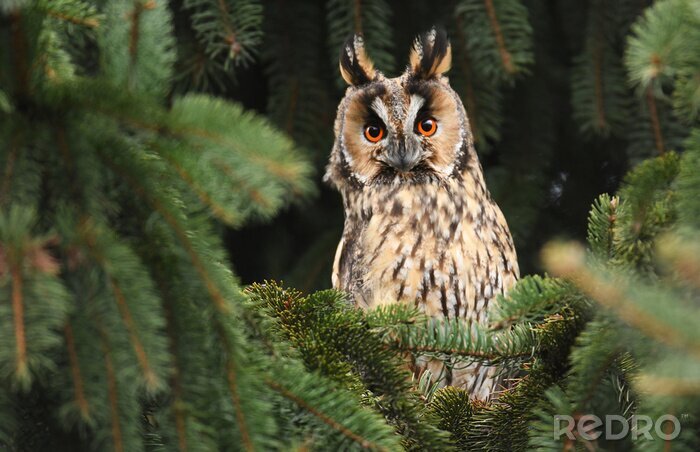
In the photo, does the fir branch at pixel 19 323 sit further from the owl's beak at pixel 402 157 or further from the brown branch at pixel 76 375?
the owl's beak at pixel 402 157

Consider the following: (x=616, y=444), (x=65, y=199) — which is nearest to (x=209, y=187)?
(x=65, y=199)

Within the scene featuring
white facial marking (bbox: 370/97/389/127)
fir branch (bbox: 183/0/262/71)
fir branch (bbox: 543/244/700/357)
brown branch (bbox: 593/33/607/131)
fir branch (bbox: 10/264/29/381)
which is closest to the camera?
fir branch (bbox: 543/244/700/357)

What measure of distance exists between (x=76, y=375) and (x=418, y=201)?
1.84 m

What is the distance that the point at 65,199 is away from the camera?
1.29 metres

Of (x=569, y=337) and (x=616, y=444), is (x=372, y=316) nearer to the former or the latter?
(x=569, y=337)

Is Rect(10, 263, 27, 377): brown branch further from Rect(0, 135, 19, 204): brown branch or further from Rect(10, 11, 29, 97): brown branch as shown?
Rect(10, 11, 29, 97): brown branch

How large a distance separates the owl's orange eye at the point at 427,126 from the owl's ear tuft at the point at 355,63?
0.21 metres

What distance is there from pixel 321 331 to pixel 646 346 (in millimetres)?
677

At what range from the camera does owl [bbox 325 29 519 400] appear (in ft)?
9.00

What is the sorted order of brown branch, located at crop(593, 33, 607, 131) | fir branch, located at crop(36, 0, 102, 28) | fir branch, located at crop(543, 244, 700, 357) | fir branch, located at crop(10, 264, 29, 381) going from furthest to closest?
brown branch, located at crop(593, 33, 607, 131) → fir branch, located at crop(36, 0, 102, 28) → fir branch, located at crop(10, 264, 29, 381) → fir branch, located at crop(543, 244, 700, 357)

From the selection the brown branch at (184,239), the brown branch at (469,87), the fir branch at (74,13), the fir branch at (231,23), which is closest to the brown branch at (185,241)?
the brown branch at (184,239)

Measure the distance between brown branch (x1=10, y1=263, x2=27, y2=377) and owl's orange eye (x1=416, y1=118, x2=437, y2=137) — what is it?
195 cm

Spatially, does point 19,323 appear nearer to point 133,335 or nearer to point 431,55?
point 133,335

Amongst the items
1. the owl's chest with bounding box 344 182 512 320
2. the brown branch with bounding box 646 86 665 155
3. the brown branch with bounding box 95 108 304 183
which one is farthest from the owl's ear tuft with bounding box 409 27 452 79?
the brown branch with bounding box 95 108 304 183
